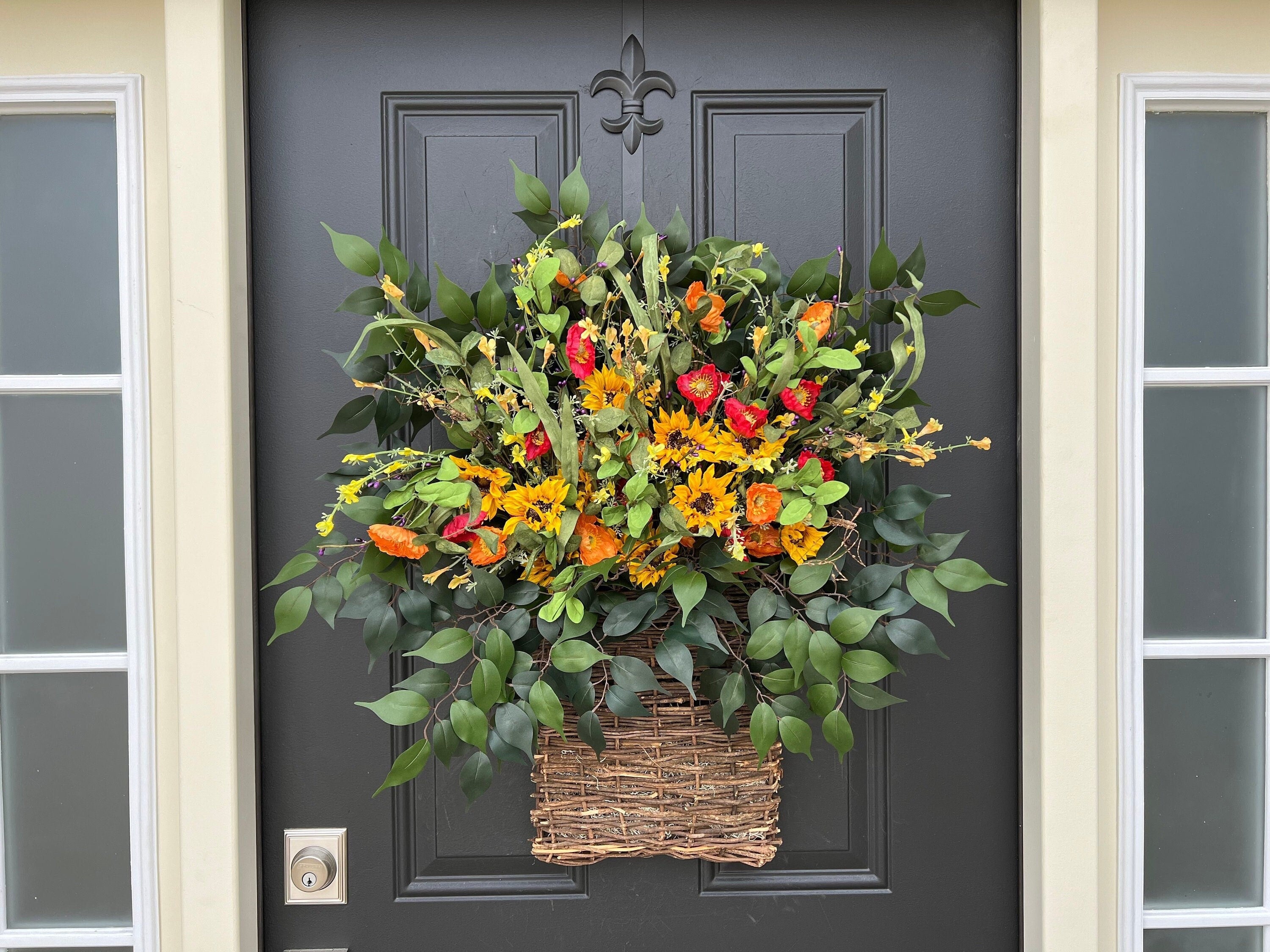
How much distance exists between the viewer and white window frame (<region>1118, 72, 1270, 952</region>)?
3.38ft

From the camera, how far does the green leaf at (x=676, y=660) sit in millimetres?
786

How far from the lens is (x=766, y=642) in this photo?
0.81 m

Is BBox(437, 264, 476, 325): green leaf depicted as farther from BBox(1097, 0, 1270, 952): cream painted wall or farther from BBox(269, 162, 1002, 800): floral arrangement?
BBox(1097, 0, 1270, 952): cream painted wall

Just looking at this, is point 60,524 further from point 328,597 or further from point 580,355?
point 580,355

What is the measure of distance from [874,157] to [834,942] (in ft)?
3.39

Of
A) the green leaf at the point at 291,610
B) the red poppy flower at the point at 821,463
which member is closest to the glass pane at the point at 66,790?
the green leaf at the point at 291,610

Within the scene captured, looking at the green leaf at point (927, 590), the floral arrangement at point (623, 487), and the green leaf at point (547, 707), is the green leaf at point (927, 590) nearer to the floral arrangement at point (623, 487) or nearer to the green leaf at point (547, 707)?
the floral arrangement at point (623, 487)

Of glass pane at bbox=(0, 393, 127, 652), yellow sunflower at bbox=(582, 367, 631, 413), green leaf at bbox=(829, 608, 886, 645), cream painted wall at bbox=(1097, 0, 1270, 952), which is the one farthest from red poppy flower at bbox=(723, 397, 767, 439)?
glass pane at bbox=(0, 393, 127, 652)

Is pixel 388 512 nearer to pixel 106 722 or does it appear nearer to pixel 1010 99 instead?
pixel 106 722

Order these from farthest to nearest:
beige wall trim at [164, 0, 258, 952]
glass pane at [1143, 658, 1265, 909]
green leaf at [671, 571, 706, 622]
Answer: glass pane at [1143, 658, 1265, 909]
beige wall trim at [164, 0, 258, 952]
green leaf at [671, 571, 706, 622]

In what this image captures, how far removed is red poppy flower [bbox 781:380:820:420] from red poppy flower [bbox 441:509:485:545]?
31 centimetres

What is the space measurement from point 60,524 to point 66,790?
1.13ft

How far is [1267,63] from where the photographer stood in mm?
1038

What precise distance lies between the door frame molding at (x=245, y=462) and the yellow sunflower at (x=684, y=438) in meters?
0.48
